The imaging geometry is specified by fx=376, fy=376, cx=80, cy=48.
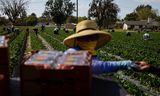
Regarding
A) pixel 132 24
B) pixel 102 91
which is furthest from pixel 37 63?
pixel 132 24

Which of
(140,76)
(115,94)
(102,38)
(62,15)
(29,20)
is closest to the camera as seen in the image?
(115,94)

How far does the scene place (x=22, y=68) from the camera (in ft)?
8.23

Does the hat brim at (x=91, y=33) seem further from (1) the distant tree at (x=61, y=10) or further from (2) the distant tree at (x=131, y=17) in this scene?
(2) the distant tree at (x=131, y=17)

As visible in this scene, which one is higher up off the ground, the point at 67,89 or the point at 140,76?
the point at 67,89

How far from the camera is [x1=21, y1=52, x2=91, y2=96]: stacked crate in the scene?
2453mm

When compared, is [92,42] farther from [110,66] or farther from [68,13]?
[68,13]

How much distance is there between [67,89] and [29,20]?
490ft

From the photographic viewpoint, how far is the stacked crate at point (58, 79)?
2453 millimetres

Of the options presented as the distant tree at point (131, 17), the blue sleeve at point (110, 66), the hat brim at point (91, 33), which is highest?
the hat brim at point (91, 33)

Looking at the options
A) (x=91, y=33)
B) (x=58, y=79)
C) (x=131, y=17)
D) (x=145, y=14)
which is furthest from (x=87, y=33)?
(x=145, y=14)

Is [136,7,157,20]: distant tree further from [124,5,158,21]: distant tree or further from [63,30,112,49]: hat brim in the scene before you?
[63,30,112,49]: hat brim

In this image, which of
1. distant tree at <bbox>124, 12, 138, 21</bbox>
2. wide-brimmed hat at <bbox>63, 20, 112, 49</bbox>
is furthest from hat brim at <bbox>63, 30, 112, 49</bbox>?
distant tree at <bbox>124, 12, 138, 21</bbox>

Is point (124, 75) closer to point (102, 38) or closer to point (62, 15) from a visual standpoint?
point (102, 38)

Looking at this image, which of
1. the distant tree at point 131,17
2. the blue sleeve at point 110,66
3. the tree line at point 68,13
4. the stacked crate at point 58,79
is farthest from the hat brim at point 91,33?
the distant tree at point 131,17
